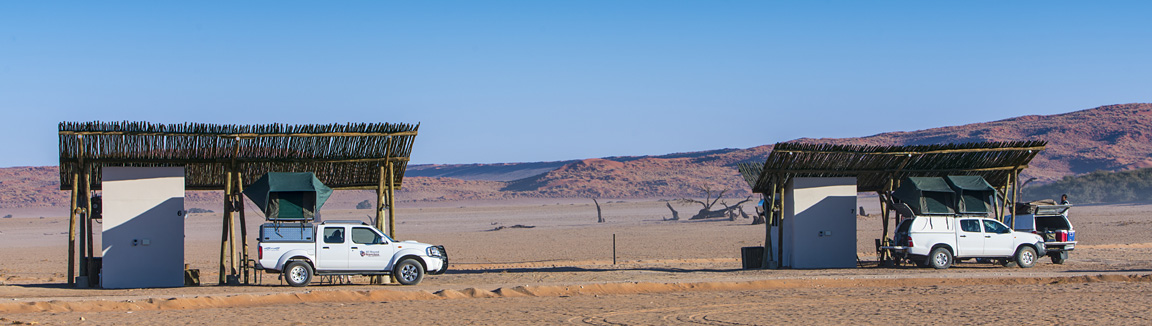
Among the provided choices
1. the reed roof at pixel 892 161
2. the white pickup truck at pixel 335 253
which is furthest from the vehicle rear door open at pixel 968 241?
the white pickup truck at pixel 335 253

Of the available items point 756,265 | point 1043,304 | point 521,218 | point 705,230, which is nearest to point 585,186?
point 521,218

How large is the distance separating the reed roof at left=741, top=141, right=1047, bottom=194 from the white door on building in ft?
41.7

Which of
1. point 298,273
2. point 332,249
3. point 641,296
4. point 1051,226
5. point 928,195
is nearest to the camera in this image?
point 641,296

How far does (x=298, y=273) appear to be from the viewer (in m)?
18.3

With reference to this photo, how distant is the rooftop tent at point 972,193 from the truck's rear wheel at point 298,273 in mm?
14280

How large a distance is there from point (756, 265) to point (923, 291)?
6677 millimetres

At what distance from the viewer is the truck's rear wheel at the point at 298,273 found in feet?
59.8

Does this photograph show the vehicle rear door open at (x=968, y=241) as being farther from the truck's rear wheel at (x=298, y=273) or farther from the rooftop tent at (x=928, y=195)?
the truck's rear wheel at (x=298, y=273)

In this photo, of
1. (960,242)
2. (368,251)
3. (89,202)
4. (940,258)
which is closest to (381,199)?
(368,251)

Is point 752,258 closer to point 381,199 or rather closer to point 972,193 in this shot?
point 972,193

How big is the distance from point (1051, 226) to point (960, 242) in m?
4.36

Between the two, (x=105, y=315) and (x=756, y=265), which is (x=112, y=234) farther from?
(x=756, y=265)

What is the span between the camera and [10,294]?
1734 cm

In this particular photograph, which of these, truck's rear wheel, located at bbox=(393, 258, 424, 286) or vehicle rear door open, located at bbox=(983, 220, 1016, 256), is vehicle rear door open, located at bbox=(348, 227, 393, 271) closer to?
truck's rear wheel, located at bbox=(393, 258, 424, 286)
